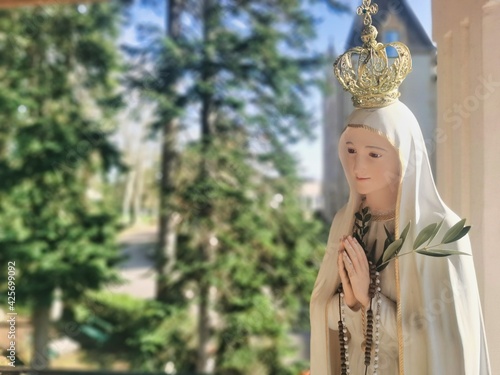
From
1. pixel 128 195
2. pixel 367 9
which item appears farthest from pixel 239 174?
pixel 367 9

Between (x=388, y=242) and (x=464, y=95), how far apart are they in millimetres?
388

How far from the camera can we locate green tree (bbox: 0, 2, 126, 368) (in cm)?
343

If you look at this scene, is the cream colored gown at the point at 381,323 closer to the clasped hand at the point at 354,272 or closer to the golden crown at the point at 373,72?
the clasped hand at the point at 354,272

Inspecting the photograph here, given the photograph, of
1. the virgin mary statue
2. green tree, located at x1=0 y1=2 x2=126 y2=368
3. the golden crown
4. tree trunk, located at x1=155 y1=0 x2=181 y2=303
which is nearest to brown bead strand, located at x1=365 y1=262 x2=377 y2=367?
the virgin mary statue

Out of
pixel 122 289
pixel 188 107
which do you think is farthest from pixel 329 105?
pixel 122 289

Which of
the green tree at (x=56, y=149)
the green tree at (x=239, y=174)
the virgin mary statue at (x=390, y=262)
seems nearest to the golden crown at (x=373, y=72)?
the virgin mary statue at (x=390, y=262)

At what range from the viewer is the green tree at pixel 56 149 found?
11.3 feet

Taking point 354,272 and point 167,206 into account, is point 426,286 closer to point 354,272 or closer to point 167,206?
point 354,272

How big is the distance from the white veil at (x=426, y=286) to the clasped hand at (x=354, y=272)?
0.05 m

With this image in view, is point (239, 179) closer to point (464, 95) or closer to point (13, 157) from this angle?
point (13, 157)

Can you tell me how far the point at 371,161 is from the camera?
2.88ft

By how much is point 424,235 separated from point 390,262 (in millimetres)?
73

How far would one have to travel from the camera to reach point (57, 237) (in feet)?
11.4

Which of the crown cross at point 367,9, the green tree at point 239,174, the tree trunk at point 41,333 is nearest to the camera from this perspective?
the crown cross at point 367,9
